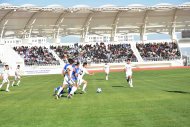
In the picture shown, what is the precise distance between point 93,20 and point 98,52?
23.0 ft

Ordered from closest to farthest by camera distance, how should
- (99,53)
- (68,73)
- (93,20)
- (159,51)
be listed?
(68,73)
(99,53)
(159,51)
(93,20)

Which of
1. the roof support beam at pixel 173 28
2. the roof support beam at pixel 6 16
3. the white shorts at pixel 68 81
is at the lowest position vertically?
Result: the white shorts at pixel 68 81

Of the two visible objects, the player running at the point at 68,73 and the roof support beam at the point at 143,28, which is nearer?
the player running at the point at 68,73

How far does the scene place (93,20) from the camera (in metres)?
73.3

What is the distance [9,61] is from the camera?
6481 cm

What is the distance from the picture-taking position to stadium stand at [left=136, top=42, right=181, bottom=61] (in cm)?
6881

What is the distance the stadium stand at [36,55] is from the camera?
6606cm

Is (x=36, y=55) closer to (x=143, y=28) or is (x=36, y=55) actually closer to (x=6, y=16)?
(x=6, y=16)

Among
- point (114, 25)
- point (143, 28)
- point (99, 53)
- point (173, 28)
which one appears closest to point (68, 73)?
point (99, 53)

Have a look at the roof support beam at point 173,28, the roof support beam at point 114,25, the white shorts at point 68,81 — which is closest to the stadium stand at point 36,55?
the roof support beam at point 114,25

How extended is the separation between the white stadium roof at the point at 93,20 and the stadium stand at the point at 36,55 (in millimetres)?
3923

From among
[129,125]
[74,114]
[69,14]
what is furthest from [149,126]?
[69,14]

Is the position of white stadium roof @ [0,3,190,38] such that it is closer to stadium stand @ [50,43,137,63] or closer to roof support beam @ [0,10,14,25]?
roof support beam @ [0,10,14,25]

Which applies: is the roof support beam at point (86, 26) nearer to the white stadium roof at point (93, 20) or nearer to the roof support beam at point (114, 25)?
the white stadium roof at point (93, 20)
